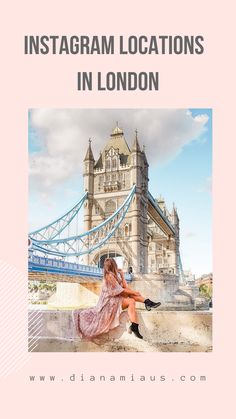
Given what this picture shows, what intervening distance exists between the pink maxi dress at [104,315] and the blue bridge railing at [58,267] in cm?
212

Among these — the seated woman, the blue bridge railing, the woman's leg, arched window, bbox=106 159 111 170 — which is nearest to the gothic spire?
arched window, bbox=106 159 111 170

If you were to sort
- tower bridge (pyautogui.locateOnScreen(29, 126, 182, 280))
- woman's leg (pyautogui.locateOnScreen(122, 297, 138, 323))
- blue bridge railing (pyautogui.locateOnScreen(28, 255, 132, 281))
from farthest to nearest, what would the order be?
tower bridge (pyautogui.locateOnScreen(29, 126, 182, 280))
blue bridge railing (pyautogui.locateOnScreen(28, 255, 132, 281))
woman's leg (pyautogui.locateOnScreen(122, 297, 138, 323))

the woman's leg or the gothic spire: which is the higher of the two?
the gothic spire

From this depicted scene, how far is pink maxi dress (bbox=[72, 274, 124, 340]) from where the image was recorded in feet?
32.8

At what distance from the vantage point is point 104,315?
32.9ft

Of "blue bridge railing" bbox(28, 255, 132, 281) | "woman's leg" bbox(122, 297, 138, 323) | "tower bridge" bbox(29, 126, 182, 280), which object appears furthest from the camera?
"tower bridge" bbox(29, 126, 182, 280)

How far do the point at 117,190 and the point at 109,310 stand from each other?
7071 millimetres

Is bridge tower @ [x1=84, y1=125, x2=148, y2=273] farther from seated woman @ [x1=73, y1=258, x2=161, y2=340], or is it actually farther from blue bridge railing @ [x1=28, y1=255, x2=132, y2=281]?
seated woman @ [x1=73, y1=258, x2=161, y2=340]

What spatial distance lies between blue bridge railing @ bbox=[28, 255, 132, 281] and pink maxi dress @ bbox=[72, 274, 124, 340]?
212cm

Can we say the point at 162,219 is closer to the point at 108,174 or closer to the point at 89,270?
the point at 108,174

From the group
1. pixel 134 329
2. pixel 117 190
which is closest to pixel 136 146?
pixel 117 190

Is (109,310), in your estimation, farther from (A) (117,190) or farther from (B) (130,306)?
(A) (117,190)

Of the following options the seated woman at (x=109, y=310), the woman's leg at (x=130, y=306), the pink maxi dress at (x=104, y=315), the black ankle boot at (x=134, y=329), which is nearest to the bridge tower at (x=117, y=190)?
the seated woman at (x=109, y=310)

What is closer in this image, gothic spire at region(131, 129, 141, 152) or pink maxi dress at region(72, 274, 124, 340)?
pink maxi dress at region(72, 274, 124, 340)
